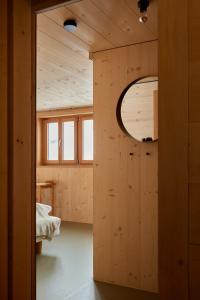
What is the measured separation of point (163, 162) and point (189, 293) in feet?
1.20

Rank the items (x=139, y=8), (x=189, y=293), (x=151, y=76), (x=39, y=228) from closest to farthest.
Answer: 1. (x=189, y=293)
2. (x=139, y=8)
3. (x=151, y=76)
4. (x=39, y=228)

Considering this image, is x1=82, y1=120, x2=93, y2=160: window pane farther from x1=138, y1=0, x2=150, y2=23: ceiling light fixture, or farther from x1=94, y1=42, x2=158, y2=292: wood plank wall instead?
x1=138, y1=0, x2=150, y2=23: ceiling light fixture

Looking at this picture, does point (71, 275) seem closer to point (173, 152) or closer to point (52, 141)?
point (173, 152)

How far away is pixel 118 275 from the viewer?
2.74 m

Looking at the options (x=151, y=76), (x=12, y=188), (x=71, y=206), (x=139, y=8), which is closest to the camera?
(x=12, y=188)

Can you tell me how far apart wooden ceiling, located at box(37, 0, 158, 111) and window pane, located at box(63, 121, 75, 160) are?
7.24 ft

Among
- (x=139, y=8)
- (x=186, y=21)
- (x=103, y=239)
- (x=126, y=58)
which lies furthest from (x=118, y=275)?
(x=186, y=21)

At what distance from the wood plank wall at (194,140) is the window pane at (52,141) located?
558cm

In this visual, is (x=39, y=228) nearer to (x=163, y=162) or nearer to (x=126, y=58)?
(x=126, y=58)

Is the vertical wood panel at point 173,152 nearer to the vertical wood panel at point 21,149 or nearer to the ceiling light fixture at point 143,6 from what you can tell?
the vertical wood panel at point 21,149

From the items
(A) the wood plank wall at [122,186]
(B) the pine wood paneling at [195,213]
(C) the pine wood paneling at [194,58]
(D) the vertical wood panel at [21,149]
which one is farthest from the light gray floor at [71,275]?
(C) the pine wood paneling at [194,58]

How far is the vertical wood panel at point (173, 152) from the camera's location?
0.82m

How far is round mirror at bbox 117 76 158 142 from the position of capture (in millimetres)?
2715

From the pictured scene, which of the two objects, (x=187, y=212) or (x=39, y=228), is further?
(x=39, y=228)
